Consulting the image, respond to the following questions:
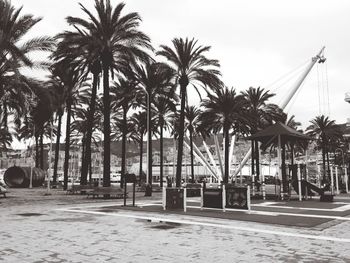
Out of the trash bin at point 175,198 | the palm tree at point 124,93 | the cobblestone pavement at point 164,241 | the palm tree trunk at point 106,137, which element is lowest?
the cobblestone pavement at point 164,241

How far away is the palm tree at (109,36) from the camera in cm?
2500

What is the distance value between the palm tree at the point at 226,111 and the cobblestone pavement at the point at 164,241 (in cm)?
2546

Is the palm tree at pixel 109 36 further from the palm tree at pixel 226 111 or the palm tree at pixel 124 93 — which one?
the palm tree at pixel 226 111

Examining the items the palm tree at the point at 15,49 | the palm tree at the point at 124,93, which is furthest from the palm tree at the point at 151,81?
the palm tree at the point at 15,49

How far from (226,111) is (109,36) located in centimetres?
1640

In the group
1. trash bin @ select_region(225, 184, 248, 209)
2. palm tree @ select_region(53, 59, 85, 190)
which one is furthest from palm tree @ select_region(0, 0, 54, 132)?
trash bin @ select_region(225, 184, 248, 209)

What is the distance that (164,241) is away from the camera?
27.8ft

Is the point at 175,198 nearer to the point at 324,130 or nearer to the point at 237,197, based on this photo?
the point at 237,197

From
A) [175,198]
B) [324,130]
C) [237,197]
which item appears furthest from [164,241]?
[324,130]

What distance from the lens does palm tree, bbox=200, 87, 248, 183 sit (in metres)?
37.2

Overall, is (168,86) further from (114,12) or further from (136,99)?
(114,12)

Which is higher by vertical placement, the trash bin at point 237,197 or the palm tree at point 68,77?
the palm tree at point 68,77

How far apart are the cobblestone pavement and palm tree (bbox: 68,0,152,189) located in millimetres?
14347

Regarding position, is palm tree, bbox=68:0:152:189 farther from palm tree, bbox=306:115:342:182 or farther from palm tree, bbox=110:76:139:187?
palm tree, bbox=306:115:342:182
